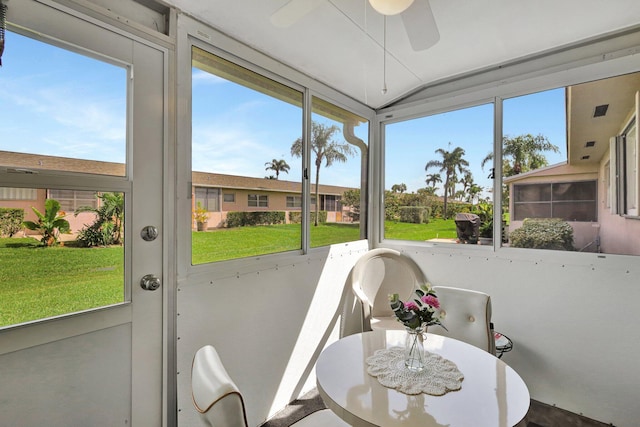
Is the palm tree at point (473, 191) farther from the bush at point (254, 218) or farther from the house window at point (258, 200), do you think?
the house window at point (258, 200)

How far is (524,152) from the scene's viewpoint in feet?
7.46

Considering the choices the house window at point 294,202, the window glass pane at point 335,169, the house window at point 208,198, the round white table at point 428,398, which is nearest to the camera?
the round white table at point 428,398

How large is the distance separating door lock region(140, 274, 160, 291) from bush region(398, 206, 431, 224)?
2245 mm

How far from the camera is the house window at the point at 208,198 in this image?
1.70 meters

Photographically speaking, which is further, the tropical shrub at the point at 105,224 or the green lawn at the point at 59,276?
the tropical shrub at the point at 105,224

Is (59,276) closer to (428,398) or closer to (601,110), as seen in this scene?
(428,398)

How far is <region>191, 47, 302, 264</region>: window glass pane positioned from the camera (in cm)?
171

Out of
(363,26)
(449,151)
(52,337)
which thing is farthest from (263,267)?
(449,151)

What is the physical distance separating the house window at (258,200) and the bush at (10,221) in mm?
1097

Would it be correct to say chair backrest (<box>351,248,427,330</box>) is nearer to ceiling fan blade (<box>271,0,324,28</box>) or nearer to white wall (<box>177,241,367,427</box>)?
white wall (<box>177,241,367,427</box>)

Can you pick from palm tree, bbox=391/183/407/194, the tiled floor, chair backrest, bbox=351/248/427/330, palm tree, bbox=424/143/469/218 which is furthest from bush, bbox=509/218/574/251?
the tiled floor

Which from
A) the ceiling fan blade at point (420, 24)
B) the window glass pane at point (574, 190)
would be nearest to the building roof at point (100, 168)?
the ceiling fan blade at point (420, 24)

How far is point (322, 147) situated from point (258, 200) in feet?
2.66

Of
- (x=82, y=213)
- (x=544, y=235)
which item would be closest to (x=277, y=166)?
(x=82, y=213)
